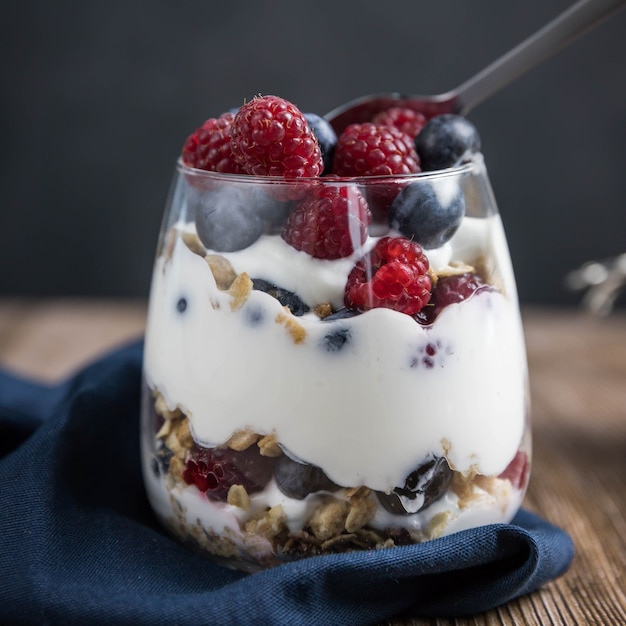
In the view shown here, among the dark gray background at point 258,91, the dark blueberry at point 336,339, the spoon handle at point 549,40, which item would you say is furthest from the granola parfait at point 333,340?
the dark gray background at point 258,91

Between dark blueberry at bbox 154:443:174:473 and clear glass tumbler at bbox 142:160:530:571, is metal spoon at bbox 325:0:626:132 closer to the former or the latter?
clear glass tumbler at bbox 142:160:530:571

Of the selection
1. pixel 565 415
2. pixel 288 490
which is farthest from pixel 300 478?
pixel 565 415

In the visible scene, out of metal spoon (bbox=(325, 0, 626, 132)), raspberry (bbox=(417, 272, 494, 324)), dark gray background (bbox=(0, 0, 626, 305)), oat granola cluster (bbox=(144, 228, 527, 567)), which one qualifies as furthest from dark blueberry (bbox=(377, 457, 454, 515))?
dark gray background (bbox=(0, 0, 626, 305))

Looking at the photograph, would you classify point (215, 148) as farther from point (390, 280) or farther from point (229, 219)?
Result: point (390, 280)

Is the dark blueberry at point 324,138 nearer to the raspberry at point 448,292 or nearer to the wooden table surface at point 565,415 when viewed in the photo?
the raspberry at point 448,292

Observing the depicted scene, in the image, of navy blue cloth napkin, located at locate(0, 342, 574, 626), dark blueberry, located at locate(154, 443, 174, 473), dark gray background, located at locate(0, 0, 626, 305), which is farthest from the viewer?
dark gray background, located at locate(0, 0, 626, 305)

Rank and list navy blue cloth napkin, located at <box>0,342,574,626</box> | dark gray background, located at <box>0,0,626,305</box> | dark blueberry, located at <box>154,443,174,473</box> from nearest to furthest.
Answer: navy blue cloth napkin, located at <box>0,342,574,626</box>, dark blueberry, located at <box>154,443,174,473</box>, dark gray background, located at <box>0,0,626,305</box>

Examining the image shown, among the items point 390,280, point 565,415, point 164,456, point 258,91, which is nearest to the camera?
point 390,280

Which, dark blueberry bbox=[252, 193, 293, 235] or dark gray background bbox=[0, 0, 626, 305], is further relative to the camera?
dark gray background bbox=[0, 0, 626, 305]
